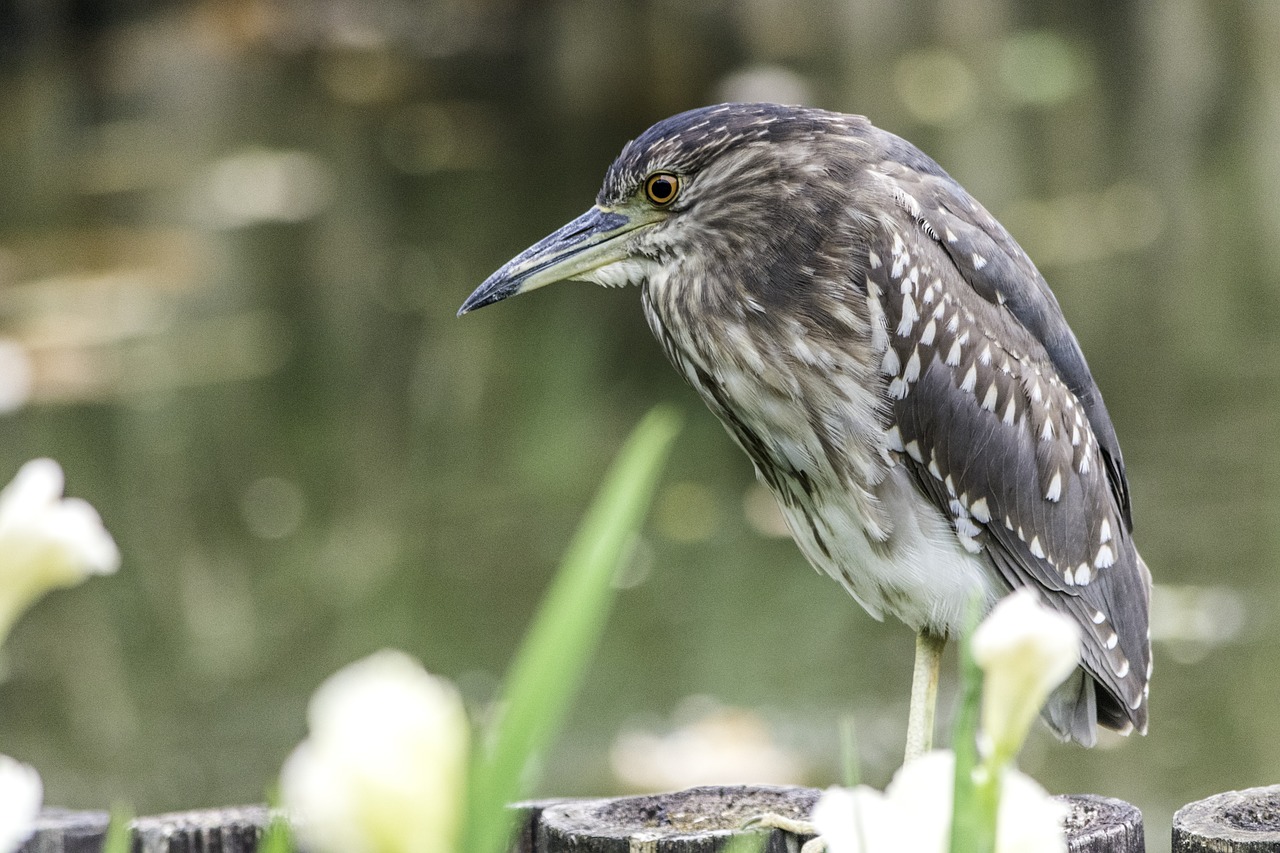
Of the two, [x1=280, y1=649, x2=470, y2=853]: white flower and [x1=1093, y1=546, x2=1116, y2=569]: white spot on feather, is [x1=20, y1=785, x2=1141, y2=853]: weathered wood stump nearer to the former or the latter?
[x1=1093, y1=546, x2=1116, y2=569]: white spot on feather

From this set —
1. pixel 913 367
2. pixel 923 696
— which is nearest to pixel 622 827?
pixel 923 696

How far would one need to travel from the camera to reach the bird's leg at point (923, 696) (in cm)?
242

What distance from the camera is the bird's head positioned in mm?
2385

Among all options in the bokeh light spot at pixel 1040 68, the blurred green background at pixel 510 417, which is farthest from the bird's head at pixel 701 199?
the bokeh light spot at pixel 1040 68

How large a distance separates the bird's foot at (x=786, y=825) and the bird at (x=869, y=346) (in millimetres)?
464

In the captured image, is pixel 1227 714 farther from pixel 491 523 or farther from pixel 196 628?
pixel 196 628

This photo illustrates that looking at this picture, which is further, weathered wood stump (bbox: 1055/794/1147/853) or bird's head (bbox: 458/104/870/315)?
bird's head (bbox: 458/104/870/315)

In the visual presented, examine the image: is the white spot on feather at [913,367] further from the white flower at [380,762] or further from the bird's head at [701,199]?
the white flower at [380,762]

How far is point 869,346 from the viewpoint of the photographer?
2.34 metres

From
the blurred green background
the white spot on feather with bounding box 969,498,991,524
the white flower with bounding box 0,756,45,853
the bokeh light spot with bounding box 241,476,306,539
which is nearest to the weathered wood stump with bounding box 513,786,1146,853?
the white spot on feather with bounding box 969,498,991,524

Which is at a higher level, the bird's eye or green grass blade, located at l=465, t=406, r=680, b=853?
the bird's eye

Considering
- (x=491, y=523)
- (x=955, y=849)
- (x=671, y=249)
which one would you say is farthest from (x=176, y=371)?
(x=955, y=849)

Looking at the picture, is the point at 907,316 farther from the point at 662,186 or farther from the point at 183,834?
the point at 183,834

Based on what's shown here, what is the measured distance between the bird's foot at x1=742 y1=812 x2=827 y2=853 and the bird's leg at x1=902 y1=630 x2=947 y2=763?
16.1 inches
